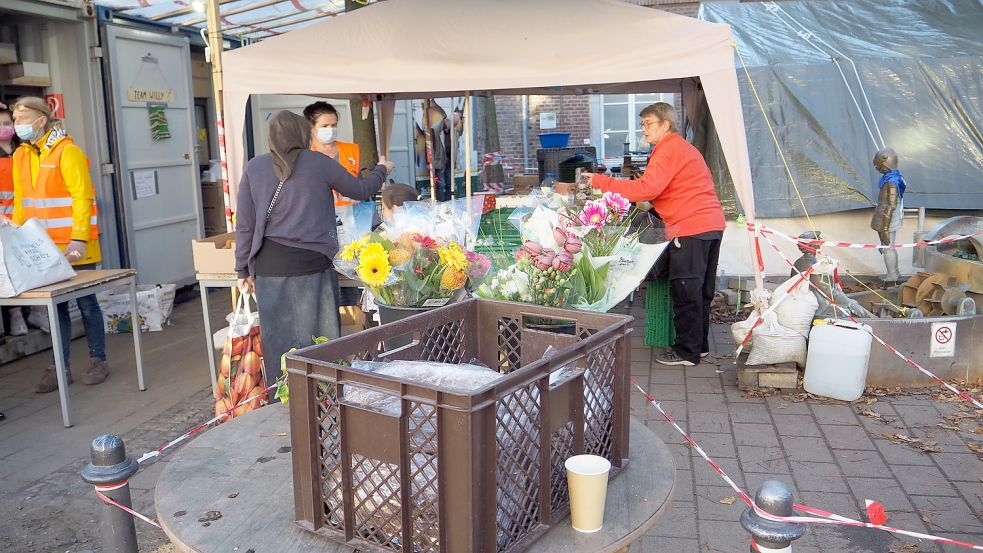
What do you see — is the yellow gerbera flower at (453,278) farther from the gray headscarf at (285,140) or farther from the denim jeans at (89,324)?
the denim jeans at (89,324)

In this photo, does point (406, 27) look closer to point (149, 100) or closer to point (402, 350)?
point (149, 100)

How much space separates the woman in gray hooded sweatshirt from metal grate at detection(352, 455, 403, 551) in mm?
2648

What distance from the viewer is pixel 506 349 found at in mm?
2588

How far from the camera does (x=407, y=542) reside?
1.68 m

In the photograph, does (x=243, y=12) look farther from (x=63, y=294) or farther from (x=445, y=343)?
(x=445, y=343)

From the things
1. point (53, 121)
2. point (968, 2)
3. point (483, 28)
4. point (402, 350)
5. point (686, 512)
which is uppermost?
point (968, 2)

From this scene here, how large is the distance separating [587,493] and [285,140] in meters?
2.85

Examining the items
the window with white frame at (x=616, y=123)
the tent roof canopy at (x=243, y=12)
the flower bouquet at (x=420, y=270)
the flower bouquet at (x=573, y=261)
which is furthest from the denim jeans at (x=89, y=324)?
the window with white frame at (x=616, y=123)

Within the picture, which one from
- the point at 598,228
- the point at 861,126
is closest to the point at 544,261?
the point at 598,228

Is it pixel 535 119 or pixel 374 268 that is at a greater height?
pixel 535 119

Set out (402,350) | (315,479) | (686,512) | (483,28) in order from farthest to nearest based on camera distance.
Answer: (483,28)
(686,512)
(402,350)
(315,479)

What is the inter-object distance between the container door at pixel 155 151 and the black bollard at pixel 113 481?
249 inches

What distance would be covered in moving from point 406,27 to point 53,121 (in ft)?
8.13

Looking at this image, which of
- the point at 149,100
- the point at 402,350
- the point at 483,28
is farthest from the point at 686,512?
the point at 149,100
